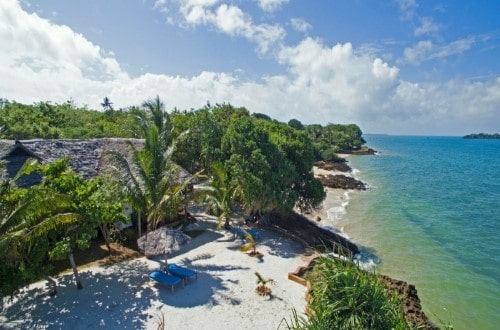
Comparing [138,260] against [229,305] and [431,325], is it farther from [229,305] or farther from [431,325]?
[431,325]

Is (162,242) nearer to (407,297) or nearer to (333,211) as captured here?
(407,297)

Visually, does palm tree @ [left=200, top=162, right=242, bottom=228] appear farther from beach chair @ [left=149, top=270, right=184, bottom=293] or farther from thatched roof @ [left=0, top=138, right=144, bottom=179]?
beach chair @ [left=149, top=270, right=184, bottom=293]

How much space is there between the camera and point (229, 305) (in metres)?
11.2

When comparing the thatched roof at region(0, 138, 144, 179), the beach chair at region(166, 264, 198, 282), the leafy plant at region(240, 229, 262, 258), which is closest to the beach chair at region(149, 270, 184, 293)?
the beach chair at region(166, 264, 198, 282)

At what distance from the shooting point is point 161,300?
11.2 metres

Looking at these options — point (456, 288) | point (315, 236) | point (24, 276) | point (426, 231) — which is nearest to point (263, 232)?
point (315, 236)

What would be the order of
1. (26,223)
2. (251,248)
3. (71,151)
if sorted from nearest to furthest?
(26,223) < (251,248) < (71,151)

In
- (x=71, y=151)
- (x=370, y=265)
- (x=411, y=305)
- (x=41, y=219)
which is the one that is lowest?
(x=370, y=265)

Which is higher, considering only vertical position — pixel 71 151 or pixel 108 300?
pixel 71 151

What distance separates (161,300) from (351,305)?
7003mm

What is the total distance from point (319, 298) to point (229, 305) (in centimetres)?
456

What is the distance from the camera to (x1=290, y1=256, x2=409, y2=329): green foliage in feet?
23.3

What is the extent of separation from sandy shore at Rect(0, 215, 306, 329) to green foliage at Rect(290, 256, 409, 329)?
1751 mm

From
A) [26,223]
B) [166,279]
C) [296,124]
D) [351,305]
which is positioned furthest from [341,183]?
[296,124]
